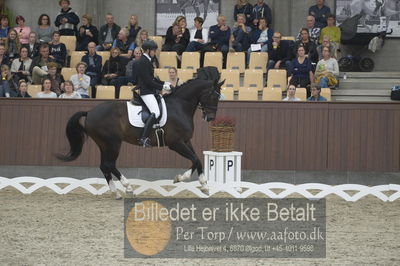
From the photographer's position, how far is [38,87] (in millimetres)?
15281

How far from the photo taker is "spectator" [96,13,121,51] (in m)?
17.2

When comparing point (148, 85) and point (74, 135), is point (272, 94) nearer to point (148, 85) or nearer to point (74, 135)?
point (148, 85)

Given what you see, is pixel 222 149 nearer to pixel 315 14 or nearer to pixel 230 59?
pixel 230 59

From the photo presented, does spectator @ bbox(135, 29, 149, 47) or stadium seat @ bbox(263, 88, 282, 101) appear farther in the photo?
spectator @ bbox(135, 29, 149, 47)

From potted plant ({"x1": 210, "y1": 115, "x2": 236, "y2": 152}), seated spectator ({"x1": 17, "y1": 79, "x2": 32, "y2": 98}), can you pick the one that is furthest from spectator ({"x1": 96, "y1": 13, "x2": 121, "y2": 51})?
potted plant ({"x1": 210, "y1": 115, "x2": 236, "y2": 152})

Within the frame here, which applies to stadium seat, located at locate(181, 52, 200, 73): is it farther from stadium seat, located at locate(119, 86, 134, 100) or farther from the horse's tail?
the horse's tail

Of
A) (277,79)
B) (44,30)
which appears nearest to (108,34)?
(44,30)

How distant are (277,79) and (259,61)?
92 cm

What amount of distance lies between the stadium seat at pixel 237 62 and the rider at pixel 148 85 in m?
5.00

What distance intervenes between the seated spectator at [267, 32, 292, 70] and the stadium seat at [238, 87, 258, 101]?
1144 millimetres


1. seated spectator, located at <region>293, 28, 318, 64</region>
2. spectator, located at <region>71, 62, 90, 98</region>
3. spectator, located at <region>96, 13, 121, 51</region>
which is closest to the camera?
spectator, located at <region>71, 62, 90, 98</region>

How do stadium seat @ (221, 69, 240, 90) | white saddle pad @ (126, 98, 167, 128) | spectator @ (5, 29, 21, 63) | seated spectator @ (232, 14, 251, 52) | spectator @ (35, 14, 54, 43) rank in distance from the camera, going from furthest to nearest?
spectator @ (35, 14, 54, 43) → spectator @ (5, 29, 21, 63) → seated spectator @ (232, 14, 251, 52) → stadium seat @ (221, 69, 240, 90) → white saddle pad @ (126, 98, 167, 128)

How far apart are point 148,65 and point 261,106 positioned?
3.15 metres

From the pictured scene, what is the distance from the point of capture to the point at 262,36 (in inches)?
643
